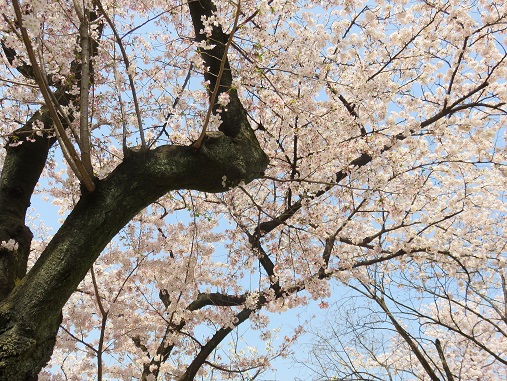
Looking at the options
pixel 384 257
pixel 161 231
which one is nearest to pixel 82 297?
pixel 161 231

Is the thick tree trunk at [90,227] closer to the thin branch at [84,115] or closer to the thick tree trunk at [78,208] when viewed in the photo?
the thick tree trunk at [78,208]

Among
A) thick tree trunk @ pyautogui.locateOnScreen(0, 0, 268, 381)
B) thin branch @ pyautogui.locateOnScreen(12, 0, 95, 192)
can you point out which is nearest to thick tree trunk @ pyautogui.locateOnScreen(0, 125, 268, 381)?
thick tree trunk @ pyautogui.locateOnScreen(0, 0, 268, 381)

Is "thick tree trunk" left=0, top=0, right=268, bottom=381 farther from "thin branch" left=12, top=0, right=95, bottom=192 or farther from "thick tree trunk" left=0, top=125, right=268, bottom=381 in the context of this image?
"thin branch" left=12, top=0, right=95, bottom=192

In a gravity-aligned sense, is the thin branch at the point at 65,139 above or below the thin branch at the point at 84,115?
below

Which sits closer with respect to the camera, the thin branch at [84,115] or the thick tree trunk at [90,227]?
the thick tree trunk at [90,227]

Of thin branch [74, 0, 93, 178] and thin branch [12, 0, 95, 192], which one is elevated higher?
thin branch [74, 0, 93, 178]

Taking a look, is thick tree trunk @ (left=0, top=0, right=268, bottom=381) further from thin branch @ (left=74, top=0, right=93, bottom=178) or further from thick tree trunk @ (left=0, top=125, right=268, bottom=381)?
thin branch @ (left=74, top=0, right=93, bottom=178)

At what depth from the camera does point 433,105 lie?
6934mm

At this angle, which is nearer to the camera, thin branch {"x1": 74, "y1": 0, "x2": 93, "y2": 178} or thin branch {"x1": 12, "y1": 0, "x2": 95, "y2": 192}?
thin branch {"x1": 12, "y1": 0, "x2": 95, "y2": 192}

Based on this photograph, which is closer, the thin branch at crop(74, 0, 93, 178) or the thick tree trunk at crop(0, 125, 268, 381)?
the thick tree trunk at crop(0, 125, 268, 381)

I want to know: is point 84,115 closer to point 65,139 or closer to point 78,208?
point 65,139

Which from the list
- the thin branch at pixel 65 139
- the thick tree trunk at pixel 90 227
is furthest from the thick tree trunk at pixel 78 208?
the thin branch at pixel 65 139

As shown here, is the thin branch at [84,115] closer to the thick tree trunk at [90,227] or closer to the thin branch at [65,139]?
the thin branch at [65,139]

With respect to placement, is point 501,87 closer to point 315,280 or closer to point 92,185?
point 315,280
